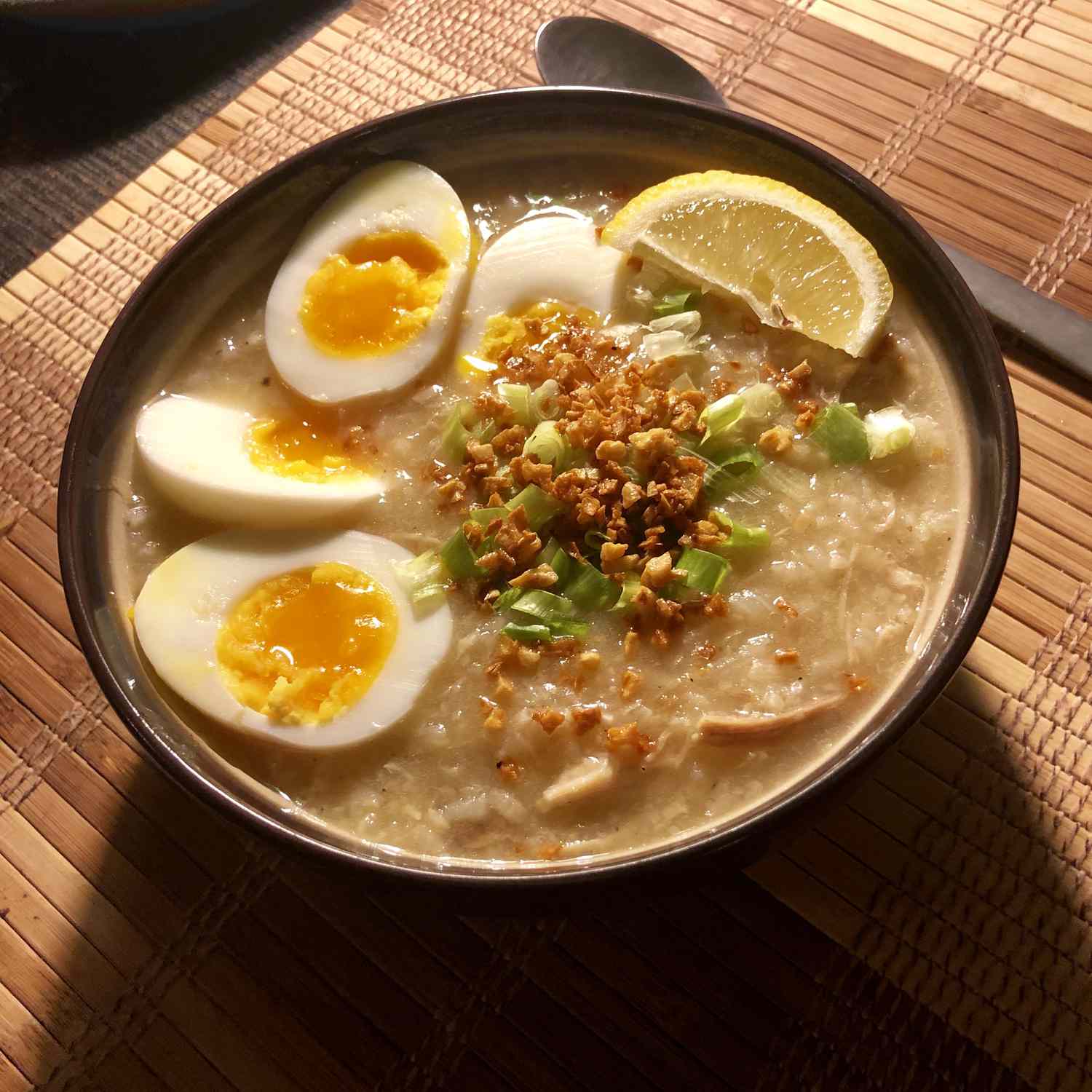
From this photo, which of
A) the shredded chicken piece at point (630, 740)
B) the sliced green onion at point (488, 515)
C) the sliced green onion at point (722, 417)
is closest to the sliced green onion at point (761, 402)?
the sliced green onion at point (722, 417)

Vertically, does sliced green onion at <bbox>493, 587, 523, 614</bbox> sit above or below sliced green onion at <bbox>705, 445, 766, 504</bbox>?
below

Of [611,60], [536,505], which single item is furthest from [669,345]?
[611,60]

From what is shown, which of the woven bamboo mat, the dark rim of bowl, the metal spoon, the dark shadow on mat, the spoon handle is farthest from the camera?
the dark shadow on mat

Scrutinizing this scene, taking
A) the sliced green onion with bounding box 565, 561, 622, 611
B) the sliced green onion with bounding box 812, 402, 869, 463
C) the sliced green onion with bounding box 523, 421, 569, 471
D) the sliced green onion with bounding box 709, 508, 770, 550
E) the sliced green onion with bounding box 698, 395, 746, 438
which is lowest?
the sliced green onion with bounding box 565, 561, 622, 611

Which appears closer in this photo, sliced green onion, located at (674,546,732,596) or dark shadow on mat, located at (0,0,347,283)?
sliced green onion, located at (674,546,732,596)

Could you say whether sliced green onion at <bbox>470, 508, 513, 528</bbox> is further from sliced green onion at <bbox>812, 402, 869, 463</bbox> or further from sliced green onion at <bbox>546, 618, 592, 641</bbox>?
sliced green onion at <bbox>812, 402, 869, 463</bbox>

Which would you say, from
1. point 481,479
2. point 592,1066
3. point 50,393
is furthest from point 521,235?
point 592,1066

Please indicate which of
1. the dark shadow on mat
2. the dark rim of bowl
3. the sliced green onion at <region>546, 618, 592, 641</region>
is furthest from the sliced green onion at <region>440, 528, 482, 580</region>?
the dark shadow on mat

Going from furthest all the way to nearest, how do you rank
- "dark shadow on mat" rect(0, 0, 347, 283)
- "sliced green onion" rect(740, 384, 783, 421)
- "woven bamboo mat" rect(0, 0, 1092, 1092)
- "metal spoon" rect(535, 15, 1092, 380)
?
1. "dark shadow on mat" rect(0, 0, 347, 283)
2. "metal spoon" rect(535, 15, 1092, 380)
3. "sliced green onion" rect(740, 384, 783, 421)
4. "woven bamboo mat" rect(0, 0, 1092, 1092)
